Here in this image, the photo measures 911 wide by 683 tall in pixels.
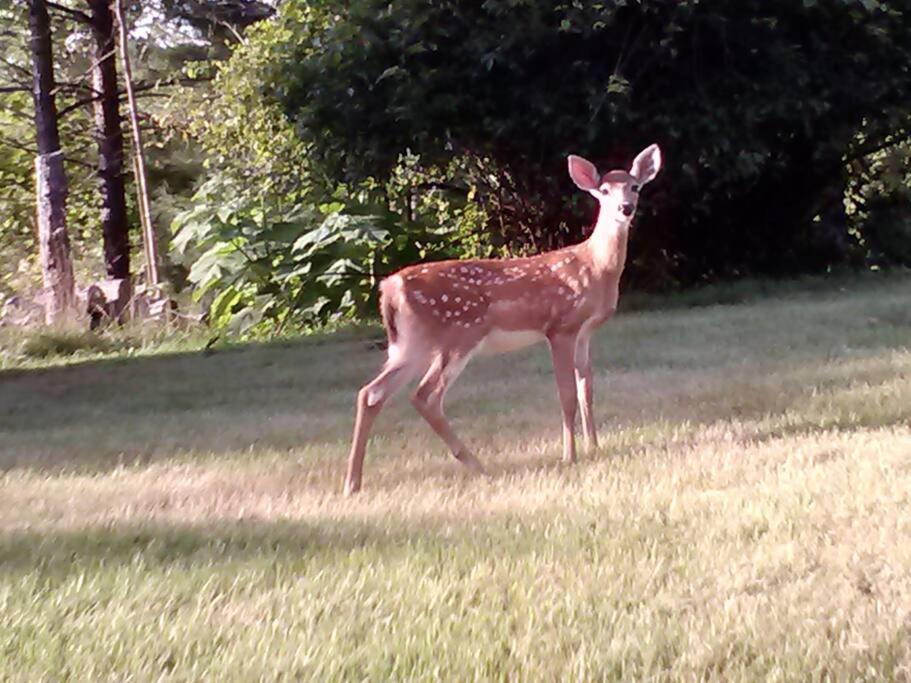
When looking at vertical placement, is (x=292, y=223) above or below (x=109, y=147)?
below

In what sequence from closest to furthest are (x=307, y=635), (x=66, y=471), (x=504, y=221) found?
(x=307, y=635)
(x=66, y=471)
(x=504, y=221)

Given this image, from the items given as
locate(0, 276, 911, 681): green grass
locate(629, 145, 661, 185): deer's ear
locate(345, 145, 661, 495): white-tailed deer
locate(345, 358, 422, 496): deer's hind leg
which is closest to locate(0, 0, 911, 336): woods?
locate(0, 276, 911, 681): green grass

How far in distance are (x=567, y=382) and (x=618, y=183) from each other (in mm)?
1158

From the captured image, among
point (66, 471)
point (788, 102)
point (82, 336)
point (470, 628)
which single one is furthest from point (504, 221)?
point (470, 628)

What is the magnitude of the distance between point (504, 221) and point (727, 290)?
3.49 meters

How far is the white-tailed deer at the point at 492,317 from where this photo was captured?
219 inches

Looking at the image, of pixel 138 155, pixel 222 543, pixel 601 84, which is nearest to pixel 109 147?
pixel 138 155

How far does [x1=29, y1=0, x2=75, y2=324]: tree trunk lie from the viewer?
17.5m

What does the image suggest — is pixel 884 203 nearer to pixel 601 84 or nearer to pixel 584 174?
pixel 601 84

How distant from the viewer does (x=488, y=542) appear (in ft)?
13.7

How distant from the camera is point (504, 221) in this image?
54.6 ft

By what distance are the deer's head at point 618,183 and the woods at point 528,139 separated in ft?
20.9

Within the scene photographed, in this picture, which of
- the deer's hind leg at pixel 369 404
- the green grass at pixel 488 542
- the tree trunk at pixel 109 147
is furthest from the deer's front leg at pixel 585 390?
the tree trunk at pixel 109 147

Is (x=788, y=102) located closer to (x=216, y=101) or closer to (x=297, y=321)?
(x=297, y=321)
